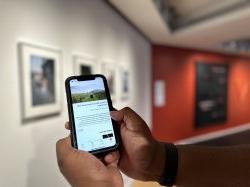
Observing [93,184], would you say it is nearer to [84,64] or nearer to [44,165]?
[44,165]

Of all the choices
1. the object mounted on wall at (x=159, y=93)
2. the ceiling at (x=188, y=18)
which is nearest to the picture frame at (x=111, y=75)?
the ceiling at (x=188, y=18)

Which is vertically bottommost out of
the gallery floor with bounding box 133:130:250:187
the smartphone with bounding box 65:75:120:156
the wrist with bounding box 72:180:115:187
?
the gallery floor with bounding box 133:130:250:187

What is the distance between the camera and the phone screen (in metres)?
0.78

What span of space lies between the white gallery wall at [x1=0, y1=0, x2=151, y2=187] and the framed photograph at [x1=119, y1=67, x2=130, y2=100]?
48cm

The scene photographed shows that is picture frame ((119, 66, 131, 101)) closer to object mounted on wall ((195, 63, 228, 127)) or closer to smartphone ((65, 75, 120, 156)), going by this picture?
smartphone ((65, 75, 120, 156))

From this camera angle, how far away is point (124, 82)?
2646mm

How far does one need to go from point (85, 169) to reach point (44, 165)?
28.2 inches

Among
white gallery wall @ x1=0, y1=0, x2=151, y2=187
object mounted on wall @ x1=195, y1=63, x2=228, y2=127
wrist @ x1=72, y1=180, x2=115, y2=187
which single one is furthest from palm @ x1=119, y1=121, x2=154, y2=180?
object mounted on wall @ x1=195, y1=63, x2=228, y2=127

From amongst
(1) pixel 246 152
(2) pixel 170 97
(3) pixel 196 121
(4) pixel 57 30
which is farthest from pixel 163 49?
(1) pixel 246 152

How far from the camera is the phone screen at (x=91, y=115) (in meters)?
0.78

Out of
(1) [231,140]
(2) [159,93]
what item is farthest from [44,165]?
(1) [231,140]

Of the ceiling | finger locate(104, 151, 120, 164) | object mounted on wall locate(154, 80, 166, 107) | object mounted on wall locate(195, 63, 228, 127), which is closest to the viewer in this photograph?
finger locate(104, 151, 120, 164)

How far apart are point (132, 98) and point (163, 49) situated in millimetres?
1662

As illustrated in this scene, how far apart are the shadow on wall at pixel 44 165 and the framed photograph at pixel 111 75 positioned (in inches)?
32.8
